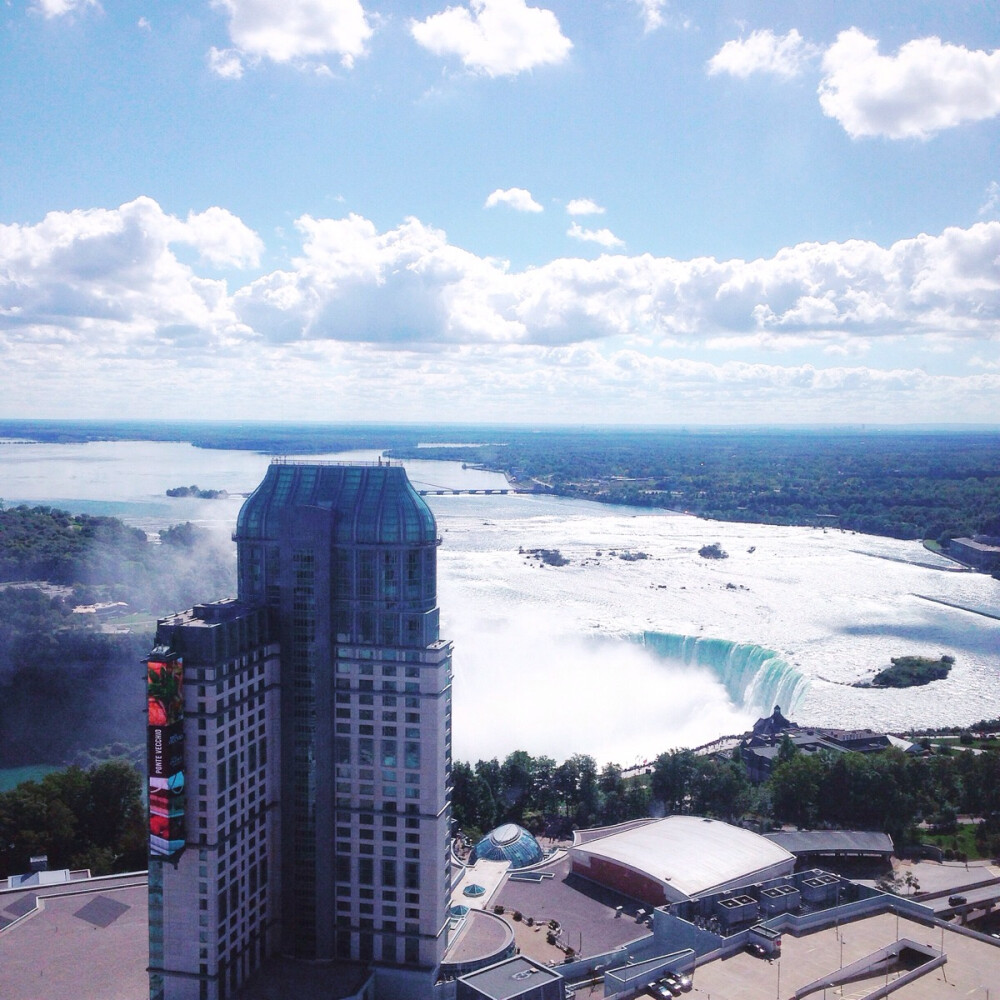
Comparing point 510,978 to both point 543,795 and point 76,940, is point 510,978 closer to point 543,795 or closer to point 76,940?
point 76,940

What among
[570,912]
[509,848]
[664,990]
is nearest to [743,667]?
[509,848]

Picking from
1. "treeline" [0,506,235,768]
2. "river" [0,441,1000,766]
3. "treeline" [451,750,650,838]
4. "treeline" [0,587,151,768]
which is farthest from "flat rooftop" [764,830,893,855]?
"treeline" [0,587,151,768]

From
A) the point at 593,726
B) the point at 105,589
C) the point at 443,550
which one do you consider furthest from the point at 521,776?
the point at 443,550

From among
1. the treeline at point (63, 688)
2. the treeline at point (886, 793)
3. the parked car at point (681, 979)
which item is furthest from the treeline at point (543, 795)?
the treeline at point (63, 688)

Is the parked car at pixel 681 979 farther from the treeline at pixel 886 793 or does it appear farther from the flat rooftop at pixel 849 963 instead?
the treeline at pixel 886 793

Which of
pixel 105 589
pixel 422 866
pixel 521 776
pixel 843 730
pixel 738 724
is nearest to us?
pixel 422 866

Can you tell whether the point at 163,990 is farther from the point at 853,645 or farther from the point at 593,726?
the point at 853,645
